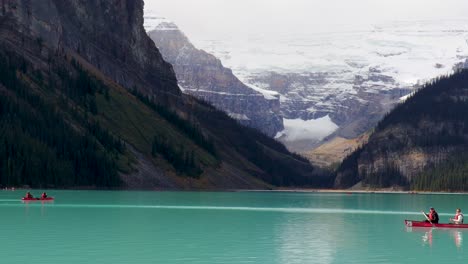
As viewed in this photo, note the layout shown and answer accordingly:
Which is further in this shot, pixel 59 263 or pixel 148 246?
pixel 148 246

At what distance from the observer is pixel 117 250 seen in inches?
3659

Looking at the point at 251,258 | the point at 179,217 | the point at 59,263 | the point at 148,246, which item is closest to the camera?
the point at 59,263

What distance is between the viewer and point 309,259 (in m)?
89.3

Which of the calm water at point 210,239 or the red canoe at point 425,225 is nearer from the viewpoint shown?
the calm water at point 210,239

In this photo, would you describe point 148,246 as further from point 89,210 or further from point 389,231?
point 89,210

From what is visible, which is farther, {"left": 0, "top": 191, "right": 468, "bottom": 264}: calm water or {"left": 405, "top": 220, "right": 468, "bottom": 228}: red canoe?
{"left": 405, "top": 220, "right": 468, "bottom": 228}: red canoe

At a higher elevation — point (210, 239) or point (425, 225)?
point (210, 239)

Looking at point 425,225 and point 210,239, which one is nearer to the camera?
point 210,239

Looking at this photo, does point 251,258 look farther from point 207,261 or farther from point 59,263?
point 59,263

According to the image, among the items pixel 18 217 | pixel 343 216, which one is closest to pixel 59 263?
pixel 18 217

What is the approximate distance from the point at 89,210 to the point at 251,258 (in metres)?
73.1

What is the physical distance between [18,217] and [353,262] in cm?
6270

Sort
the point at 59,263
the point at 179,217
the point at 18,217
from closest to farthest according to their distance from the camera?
the point at 59,263
the point at 18,217
the point at 179,217

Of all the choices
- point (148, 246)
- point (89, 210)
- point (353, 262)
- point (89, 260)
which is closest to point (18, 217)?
point (89, 210)
